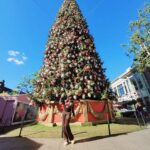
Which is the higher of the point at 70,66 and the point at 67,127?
the point at 70,66

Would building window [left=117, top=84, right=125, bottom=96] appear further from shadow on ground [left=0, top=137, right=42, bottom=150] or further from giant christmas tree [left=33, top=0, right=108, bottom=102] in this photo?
shadow on ground [left=0, top=137, right=42, bottom=150]

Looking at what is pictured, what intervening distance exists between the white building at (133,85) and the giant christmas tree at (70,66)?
14.9 meters

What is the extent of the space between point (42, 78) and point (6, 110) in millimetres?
5519

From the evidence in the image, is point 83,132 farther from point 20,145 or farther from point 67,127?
point 20,145

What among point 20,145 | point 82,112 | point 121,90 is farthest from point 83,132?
point 121,90

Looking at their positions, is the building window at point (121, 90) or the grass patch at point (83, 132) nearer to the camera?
the grass patch at point (83, 132)

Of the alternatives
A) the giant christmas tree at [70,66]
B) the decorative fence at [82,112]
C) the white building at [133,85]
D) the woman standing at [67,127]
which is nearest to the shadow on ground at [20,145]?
the woman standing at [67,127]

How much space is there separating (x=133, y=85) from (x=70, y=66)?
72.4 ft

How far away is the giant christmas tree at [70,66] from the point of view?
12.9 meters

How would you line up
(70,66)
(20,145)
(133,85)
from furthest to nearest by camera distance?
(133,85)
(70,66)
(20,145)

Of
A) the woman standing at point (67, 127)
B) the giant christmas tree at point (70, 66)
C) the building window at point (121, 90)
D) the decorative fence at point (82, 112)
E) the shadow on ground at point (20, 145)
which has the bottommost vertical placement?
the shadow on ground at point (20, 145)

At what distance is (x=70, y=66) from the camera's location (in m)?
13.8

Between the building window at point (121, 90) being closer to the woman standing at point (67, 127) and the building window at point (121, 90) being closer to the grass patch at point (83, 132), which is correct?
the grass patch at point (83, 132)

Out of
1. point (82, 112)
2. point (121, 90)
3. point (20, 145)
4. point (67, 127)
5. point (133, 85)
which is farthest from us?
point (121, 90)
